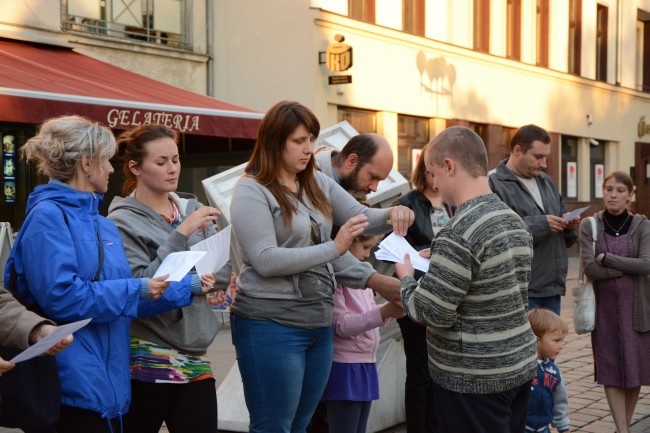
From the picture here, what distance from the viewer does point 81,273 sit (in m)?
3.12

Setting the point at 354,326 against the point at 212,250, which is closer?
the point at 212,250

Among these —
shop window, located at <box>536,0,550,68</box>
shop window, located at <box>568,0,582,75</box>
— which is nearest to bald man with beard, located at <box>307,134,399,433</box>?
shop window, located at <box>536,0,550,68</box>

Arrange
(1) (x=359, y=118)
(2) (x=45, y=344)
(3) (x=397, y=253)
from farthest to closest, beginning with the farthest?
(1) (x=359, y=118), (3) (x=397, y=253), (2) (x=45, y=344)

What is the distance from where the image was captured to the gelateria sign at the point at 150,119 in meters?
8.66

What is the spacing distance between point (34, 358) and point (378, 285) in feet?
5.38

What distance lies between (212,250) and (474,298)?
1.02m

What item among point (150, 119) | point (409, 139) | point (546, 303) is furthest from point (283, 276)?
point (409, 139)

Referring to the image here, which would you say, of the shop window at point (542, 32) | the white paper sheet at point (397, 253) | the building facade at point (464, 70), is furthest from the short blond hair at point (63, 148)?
the shop window at point (542, 32)

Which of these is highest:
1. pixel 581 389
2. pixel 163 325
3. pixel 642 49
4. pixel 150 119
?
pixel 642 49

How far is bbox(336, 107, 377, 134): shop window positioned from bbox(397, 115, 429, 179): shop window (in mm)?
806

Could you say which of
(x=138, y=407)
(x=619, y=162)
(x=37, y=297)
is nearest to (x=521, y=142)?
(x=138, y=407)

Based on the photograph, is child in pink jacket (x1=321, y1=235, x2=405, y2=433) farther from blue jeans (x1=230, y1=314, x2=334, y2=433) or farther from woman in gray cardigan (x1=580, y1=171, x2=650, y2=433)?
woman in gray cardigan (x1=580, y1=171, x2=650, y2=433)

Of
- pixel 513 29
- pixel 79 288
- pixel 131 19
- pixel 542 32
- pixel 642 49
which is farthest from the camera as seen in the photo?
pixel 642 49

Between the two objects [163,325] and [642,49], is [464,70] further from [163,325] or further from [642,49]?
[163,325]
